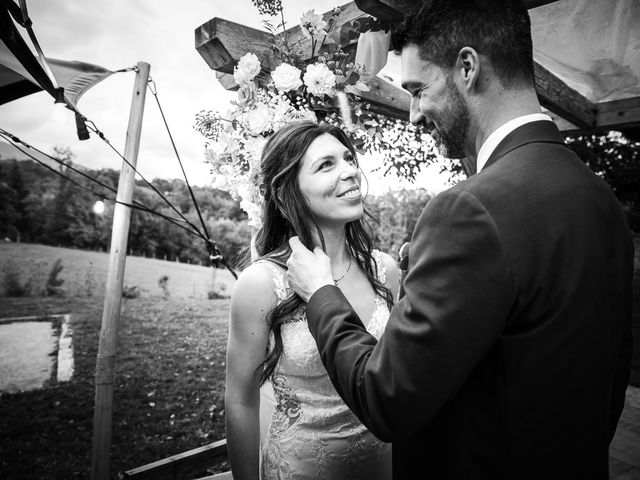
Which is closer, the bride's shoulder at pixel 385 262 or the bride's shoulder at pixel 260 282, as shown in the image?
the bride's shoulder at pixel 260 282

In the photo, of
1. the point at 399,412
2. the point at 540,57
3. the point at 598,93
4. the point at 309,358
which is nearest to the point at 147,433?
the point at 309,358

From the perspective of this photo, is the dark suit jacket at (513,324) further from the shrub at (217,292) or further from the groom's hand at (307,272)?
the shrub at (217,292)

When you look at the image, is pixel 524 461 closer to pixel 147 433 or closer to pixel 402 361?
pixel 402 361

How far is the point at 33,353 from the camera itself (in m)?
6.35

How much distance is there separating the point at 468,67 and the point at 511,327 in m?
0.76

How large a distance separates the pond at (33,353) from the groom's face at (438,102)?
22.9 ft

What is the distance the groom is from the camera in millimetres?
941

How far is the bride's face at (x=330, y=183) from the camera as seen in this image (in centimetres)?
209

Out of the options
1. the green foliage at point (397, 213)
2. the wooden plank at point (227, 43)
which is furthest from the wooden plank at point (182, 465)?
the green foliage at point (397, 213)

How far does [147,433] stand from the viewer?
228 inches

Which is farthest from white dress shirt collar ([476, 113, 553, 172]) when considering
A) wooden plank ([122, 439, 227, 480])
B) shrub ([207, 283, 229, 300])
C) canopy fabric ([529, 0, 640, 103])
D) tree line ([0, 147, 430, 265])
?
shrub ([207, 283, 229, 300])

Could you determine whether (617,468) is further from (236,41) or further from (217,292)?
(217,292)

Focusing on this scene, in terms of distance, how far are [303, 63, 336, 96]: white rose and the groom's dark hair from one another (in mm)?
1066

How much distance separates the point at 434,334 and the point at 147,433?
609 cm
